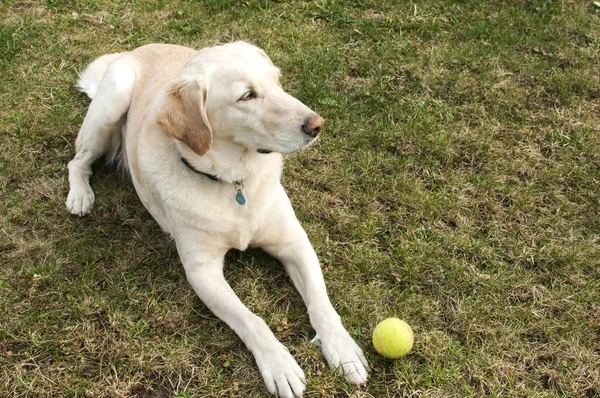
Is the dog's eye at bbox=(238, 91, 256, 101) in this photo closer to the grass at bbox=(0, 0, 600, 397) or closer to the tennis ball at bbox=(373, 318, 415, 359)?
the grass at bbox=(0, 0, 600, 397)

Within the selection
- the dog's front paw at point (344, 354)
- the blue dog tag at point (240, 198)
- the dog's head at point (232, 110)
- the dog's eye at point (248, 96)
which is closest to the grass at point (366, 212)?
the dog's front paw at point (344, 354)

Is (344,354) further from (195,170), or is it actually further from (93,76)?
(93,76)

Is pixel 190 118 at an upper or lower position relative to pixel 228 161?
upper

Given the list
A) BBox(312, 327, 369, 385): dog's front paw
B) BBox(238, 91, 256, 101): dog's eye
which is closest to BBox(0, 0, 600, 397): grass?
BBox(312, 327, 369, 385): dog's front paw

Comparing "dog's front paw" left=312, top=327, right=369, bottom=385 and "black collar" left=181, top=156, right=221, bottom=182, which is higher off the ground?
"black collar" left=181, top=156, right=221, bottom=182

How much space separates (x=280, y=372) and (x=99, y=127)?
216 centimetres

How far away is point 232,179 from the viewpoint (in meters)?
3.11

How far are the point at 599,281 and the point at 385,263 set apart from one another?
1181 millimetres

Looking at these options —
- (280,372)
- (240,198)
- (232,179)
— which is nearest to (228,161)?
(232,179)

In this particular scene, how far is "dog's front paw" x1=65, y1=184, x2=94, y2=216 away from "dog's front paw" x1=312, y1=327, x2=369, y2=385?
1.80 metres

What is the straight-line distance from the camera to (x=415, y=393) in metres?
2.73

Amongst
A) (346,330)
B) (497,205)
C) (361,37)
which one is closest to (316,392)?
(346,330)

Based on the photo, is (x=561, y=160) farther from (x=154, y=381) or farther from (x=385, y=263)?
(x=154, y=381)

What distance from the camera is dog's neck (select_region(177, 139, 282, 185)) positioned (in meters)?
3.01
